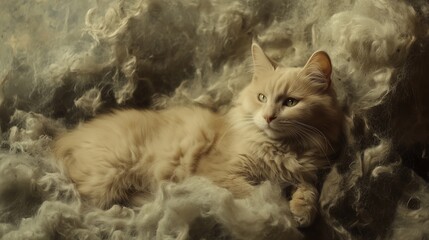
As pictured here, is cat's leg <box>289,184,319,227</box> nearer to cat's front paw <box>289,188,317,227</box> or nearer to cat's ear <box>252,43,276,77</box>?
cat's front paw <box>289,188,317,227</box>

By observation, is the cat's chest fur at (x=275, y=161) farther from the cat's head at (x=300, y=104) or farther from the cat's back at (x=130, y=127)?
the cat's back at (x=130, y=127)

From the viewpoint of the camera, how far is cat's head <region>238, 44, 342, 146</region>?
3.70ft

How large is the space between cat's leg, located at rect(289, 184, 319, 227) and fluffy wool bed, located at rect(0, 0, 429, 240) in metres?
0.02

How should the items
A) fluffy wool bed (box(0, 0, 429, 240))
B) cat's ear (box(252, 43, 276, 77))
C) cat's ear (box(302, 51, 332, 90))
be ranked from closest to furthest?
fluffy wool bed (box(0, 0, 429, 240)) → cat's ear (box(302, 51, 332, 90)) → cat's ear (box(252, 43, 276, 77))

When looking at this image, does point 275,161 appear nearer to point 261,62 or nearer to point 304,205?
point 304,205

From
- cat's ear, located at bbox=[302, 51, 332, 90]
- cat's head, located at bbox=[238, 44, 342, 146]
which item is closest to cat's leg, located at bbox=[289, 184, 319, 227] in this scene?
cat's head, located at bbox=[238, 44, 342, 146]

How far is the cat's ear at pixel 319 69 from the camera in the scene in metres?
1.11

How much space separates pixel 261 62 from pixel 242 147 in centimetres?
20

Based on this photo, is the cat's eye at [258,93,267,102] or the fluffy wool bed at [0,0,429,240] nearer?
the fluffy wool bed at [0,0,429,240]

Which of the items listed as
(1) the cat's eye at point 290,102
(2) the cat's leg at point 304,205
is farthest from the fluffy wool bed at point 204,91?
(1) the cat's eye at point 290,102

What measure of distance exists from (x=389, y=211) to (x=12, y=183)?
0.75m

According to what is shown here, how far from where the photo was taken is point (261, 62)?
1229mm

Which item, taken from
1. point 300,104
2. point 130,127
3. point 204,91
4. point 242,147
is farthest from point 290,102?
point 130,127

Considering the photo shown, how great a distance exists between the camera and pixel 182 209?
96 cm
